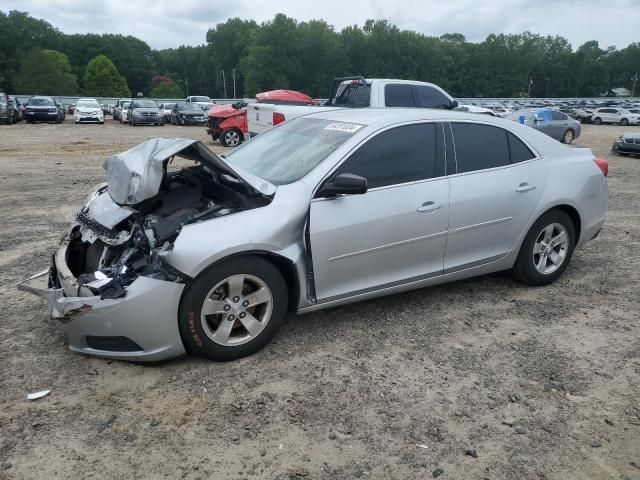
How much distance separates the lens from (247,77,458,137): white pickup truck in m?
10.9

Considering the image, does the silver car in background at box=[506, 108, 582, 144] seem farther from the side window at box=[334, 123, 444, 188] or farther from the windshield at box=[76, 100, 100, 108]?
the windshield at box=[76, 100, 100, 108]

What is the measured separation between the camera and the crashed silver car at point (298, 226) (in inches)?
132

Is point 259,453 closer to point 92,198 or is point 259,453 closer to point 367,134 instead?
point 367,134

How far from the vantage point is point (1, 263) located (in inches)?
215

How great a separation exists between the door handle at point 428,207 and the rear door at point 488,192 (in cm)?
16

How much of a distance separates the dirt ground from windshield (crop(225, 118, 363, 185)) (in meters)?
1.20

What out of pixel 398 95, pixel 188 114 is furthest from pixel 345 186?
pixel 188 114

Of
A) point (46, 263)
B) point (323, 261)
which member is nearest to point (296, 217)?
point (323, 261)

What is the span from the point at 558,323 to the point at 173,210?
311 centimetres

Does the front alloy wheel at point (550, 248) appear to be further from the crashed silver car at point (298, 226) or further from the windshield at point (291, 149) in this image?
the windshield at point (291, 149)

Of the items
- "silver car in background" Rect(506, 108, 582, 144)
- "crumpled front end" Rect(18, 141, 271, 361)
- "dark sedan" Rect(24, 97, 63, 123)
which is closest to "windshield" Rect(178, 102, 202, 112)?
"dark sedan" Rect(24, 97, 63, 123)

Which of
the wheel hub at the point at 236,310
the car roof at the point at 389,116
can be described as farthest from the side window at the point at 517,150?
the wheel hub at the point at 236,310

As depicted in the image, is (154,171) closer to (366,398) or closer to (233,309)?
(233,309)

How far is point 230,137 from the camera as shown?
17.4 m
